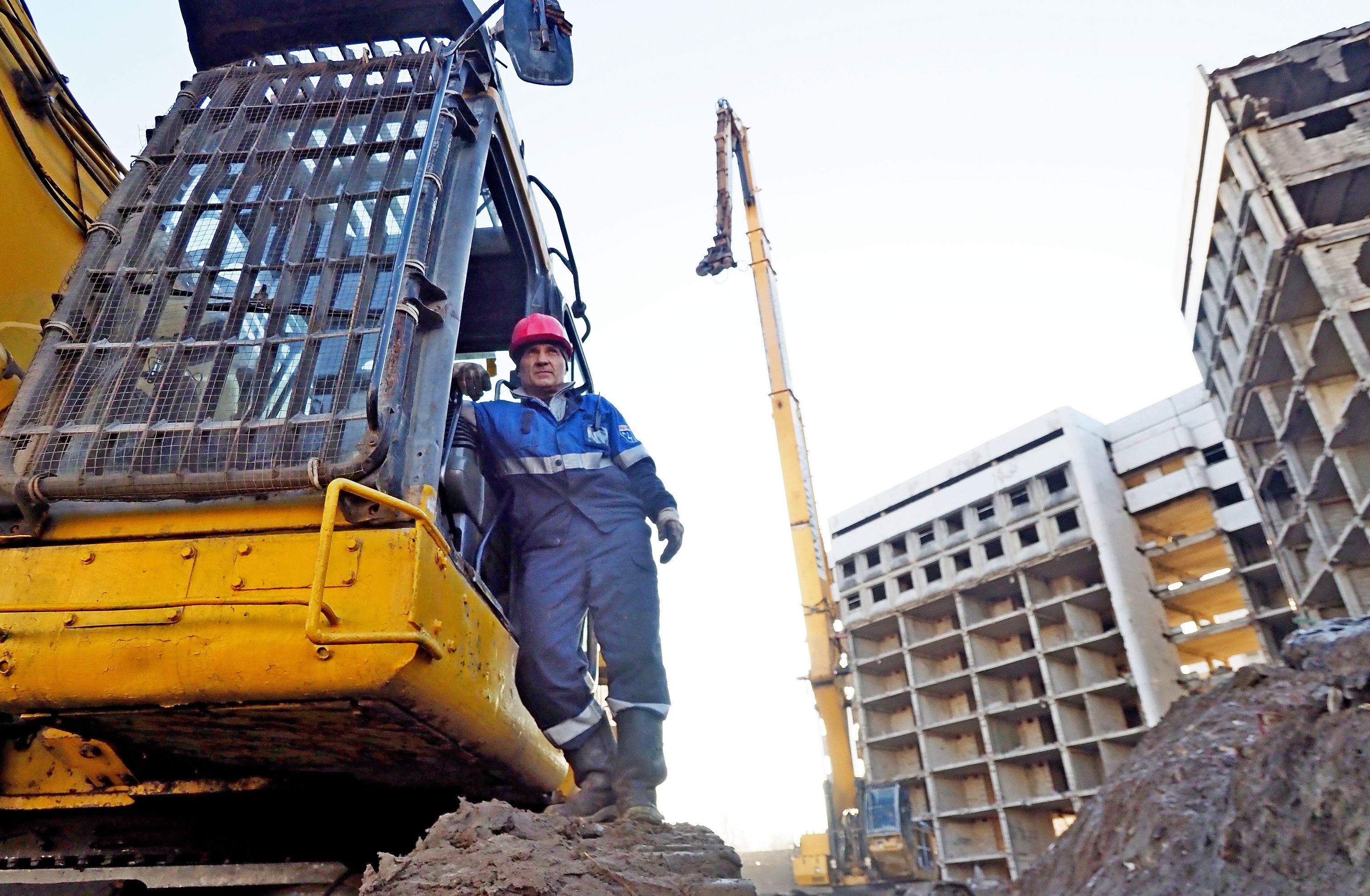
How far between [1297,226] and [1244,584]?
632cm

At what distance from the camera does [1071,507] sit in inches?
498

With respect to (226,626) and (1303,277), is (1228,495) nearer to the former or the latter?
(1303,277)

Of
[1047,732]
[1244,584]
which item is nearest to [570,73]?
[1244,584]

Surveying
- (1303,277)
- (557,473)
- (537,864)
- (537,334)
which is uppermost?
(1303,277)

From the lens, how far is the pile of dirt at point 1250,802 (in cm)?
156

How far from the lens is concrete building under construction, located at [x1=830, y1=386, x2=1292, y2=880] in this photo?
1152cm

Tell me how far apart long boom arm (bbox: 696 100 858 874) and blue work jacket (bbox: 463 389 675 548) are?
10007mm

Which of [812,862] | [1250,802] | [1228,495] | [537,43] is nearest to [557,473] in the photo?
[537,43]

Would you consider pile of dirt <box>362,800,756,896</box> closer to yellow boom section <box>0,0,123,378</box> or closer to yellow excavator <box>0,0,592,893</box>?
yellow excavator <box>0,0,592,893</box>

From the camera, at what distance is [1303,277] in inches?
255

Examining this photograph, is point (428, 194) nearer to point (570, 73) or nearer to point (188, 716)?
point (570, 73)

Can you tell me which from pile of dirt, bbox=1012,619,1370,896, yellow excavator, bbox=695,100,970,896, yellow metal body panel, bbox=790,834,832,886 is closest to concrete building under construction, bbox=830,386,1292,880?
yellow excavator, bbox=695,100,970,896

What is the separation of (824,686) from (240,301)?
11.5 meters

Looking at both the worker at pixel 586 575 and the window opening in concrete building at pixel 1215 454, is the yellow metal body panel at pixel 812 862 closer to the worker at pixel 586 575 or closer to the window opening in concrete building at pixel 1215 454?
the window opening in concrete building at pixel 1215 454
